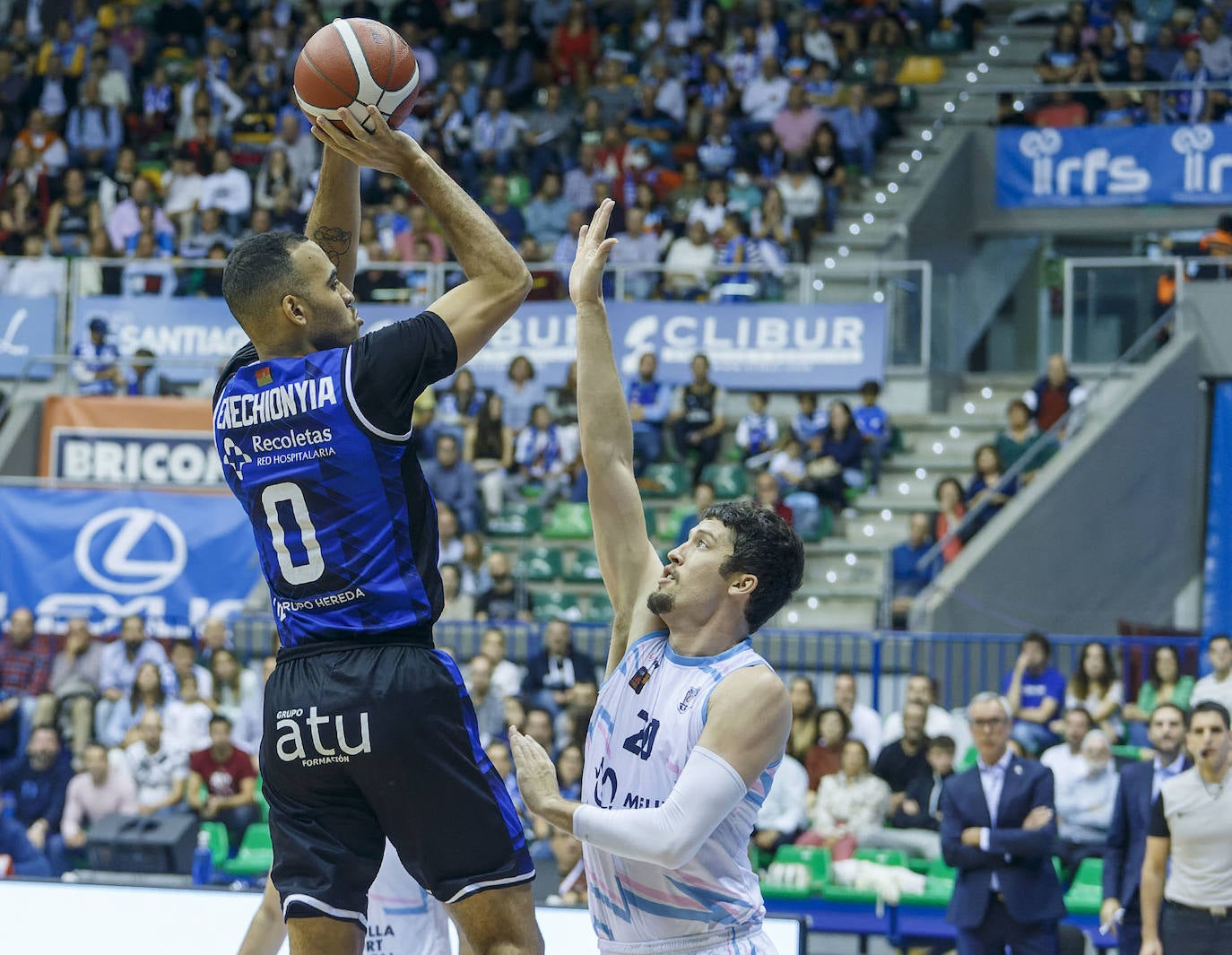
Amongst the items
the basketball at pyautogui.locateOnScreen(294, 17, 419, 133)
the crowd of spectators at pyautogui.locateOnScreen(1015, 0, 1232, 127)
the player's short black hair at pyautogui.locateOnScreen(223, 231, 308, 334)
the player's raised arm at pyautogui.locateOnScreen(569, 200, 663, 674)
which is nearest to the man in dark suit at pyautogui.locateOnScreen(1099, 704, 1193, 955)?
the player's raised arm at pyautogui.locateOnScreen(569, 200, 663, 674)

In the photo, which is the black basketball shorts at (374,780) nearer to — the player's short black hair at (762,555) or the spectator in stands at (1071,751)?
the player's short black hair at (762,555)

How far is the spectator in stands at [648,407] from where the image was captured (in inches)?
643

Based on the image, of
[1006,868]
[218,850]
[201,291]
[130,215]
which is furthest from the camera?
[130,215]

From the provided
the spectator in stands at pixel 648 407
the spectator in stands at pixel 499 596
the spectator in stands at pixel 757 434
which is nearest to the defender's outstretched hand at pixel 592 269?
the spectator in stands at pixel 499 596

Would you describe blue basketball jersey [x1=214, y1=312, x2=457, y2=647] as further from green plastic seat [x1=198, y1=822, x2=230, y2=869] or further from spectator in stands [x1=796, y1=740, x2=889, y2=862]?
green plastic seat [x1=198, y1=822, x2=230, y2=869]

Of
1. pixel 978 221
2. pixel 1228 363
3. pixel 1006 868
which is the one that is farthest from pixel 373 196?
pixel 1006 868

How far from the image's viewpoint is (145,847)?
11.1m

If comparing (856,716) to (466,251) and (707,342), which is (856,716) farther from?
(466,251)

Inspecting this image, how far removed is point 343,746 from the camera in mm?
4211

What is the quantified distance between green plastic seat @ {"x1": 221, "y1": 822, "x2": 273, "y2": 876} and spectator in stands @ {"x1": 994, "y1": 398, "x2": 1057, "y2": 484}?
753cm

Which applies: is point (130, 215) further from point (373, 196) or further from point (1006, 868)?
point (1006, 868)

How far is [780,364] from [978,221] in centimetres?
429

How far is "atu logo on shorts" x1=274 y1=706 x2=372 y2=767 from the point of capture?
13.8 feet

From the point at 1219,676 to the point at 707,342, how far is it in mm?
6826
